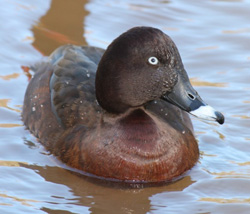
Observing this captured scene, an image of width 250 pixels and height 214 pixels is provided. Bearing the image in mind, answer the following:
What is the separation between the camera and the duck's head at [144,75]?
6441mm

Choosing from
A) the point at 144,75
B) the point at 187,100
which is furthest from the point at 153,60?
the point at 187,100

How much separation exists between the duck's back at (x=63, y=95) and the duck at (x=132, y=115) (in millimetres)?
13

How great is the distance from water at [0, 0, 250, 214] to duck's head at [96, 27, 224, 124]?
78 cm

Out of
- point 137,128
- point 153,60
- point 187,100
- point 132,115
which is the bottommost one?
point 137,128

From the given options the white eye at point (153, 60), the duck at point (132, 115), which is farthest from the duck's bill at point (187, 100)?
the white eye at point (153, 60)

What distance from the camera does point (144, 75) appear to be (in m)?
6.56

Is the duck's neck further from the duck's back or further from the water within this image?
the water

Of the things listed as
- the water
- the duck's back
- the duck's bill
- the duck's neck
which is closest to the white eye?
the duck's bill

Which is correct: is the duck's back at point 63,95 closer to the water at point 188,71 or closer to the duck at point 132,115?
the duck at point 132,115

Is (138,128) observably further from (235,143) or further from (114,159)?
(235,143)

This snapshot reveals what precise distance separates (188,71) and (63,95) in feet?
7.84

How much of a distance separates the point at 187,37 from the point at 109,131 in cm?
369

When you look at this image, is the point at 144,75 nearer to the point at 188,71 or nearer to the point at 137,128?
the point at 137,128

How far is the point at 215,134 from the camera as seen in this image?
7.77 m
